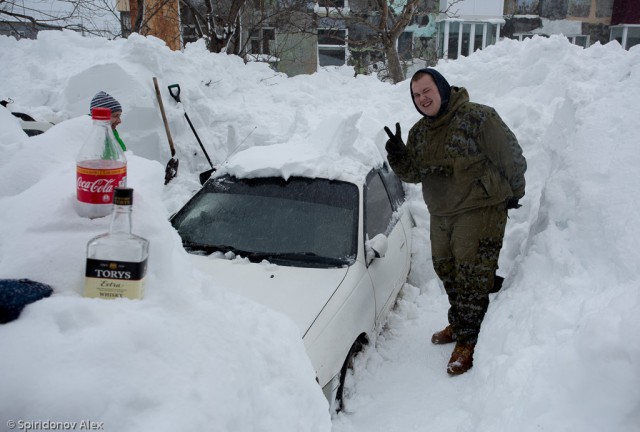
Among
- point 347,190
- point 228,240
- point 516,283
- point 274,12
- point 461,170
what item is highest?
point 274,12

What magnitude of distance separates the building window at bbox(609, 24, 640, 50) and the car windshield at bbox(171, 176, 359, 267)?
27.7 metres

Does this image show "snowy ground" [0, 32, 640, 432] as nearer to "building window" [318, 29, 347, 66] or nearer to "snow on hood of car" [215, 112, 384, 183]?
"snow on hood of car" [215, 112, 384, 183]

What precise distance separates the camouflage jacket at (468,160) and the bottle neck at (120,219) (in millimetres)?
2622

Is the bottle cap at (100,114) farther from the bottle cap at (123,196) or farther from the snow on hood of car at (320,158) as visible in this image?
the snow on hood of car at (320,158)

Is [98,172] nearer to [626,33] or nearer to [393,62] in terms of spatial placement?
[393,62]

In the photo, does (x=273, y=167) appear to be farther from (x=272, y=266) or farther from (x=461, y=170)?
(x=461, y=170)

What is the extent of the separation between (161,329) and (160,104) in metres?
7.38

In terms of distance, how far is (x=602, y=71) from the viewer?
212 inches

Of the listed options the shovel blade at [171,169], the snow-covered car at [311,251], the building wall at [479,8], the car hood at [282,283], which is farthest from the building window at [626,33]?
the car hood at [282,283]

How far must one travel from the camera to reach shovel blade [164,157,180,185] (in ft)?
24.8

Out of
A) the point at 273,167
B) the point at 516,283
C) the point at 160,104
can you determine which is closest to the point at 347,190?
the point at 273,167

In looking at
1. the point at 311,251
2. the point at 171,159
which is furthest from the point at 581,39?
the point at 311,251

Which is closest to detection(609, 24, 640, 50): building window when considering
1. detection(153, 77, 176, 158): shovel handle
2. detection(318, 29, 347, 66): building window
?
detection(318, 29, 347, 66): building window

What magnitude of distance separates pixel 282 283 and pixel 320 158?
51.6 inches
